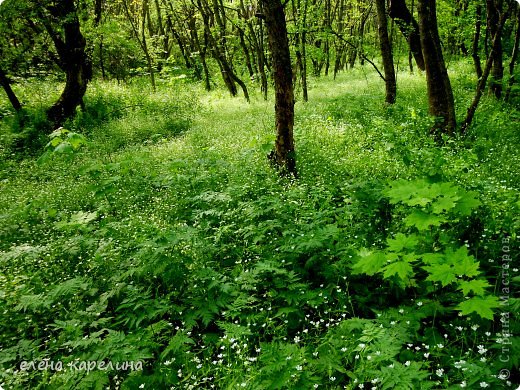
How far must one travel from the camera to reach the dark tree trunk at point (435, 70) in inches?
344

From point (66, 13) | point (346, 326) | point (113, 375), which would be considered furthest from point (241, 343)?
point (66, 13)

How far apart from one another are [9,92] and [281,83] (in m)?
12.7

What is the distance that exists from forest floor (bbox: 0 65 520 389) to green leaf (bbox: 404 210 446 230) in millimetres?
22

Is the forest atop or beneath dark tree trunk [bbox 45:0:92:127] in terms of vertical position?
beneath

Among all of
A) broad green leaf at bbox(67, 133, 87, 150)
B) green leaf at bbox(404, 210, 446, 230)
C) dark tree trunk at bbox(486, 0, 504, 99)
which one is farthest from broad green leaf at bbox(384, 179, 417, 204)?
dark tree trunk at bbox(486, 0, 504, 99)

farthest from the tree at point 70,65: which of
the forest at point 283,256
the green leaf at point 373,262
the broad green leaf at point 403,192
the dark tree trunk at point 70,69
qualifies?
the green leaf at point 373,262

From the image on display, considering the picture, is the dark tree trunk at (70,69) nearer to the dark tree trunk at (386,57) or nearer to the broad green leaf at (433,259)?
the dark tree trunk at (386,57)

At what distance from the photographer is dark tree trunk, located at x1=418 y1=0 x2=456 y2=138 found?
28.7ft

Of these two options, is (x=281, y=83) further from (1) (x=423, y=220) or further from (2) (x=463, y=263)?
(2) (x=463, y=263)

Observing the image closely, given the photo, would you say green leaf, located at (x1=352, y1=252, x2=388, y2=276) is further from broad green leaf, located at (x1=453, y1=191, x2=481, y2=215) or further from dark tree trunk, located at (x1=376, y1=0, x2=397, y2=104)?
dark tree trunk, located at (x1=376, y1=0, x2=397, y2=104)

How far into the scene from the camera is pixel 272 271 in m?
4.43

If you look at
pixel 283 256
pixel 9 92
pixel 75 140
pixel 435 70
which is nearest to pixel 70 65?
pixel 9 92

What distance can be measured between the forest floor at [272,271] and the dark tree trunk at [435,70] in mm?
478

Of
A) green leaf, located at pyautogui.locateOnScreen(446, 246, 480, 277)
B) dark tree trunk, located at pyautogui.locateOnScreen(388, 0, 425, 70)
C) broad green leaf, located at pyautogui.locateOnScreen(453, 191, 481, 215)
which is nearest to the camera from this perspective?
green leaf, located at pyautogui.locateOnScreen(446, 246, 480, 277)
